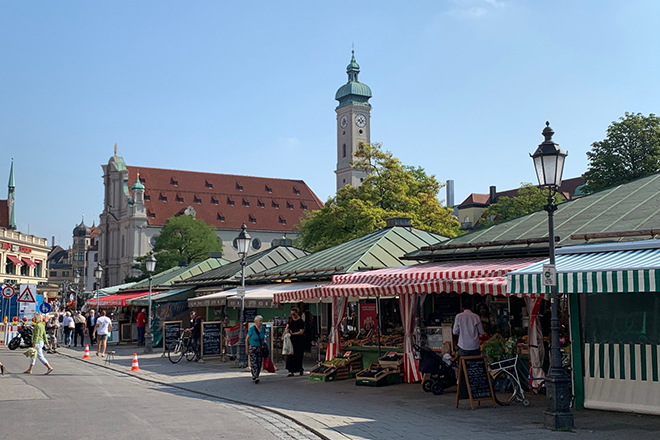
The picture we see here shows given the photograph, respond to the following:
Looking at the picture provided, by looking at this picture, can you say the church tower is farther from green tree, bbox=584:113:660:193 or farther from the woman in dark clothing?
the woman in dark clothing

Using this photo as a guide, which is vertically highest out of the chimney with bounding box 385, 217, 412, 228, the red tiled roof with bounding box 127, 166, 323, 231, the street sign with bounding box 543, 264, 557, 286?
the red tiled roof with bounding box 127, 166, 323, 231

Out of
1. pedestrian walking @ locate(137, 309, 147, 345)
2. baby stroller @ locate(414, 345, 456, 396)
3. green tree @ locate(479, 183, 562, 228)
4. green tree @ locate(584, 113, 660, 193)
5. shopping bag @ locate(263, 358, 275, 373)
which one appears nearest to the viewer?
baby stroller @ locate(414, 345, 456, 396)

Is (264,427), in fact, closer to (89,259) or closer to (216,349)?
(216,349)

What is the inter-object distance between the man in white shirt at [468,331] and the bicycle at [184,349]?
45.1 feet

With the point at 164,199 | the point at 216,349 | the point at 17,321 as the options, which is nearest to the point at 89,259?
the point at 164,199

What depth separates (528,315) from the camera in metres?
14.7

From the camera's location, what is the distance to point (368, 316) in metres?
20.5

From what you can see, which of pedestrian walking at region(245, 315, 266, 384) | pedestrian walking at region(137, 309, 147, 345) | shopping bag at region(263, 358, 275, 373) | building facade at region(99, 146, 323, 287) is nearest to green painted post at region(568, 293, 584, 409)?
pedestrian walking at region(245, 315, 266, 384)

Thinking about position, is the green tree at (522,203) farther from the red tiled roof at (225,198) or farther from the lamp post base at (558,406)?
the lamp post base at (558,406)

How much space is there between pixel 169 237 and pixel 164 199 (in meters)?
31.4

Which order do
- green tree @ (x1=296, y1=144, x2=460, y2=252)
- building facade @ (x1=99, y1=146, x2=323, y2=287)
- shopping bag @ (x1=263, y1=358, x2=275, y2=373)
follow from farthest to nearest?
building facade @ (x1=99, y1=146, x2=323, y2=287)
green tree @ (x1=296, y1=144, x2=460, y2=252)
shopping bag @ (x1=263, y1=358, x2=275, y2=373)

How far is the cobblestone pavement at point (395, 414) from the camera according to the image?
1034 cm

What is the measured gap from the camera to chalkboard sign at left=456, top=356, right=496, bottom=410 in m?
12.7

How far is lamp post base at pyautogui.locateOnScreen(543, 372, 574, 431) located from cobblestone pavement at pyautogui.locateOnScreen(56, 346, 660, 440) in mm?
195
